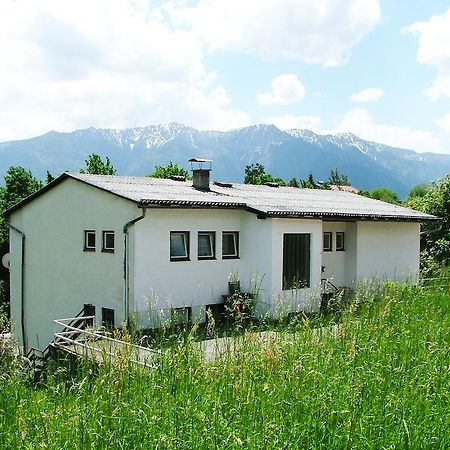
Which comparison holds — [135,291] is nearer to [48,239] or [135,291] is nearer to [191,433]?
[48,239]

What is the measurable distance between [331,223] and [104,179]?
8319 mm

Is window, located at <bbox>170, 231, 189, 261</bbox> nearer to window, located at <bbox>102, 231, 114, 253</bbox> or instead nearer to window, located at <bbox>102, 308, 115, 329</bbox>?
window, located at <bbox>102, 231, 114, 253</bbox>

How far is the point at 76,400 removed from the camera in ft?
15.4

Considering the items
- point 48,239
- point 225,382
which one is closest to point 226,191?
point 48,239

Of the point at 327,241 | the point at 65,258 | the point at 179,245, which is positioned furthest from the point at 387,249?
the point at 65,258

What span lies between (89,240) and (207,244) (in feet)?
11.4

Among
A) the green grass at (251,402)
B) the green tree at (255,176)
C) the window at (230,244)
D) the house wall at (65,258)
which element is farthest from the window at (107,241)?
the green tree at (255,176)

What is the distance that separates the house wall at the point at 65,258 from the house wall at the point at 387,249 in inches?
377

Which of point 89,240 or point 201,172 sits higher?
point 201,172

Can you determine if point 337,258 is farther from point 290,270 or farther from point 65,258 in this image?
point 65,258

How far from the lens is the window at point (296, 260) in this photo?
60.0 feet

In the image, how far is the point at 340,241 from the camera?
22562mm

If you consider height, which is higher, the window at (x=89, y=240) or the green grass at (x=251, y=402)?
the window at (x=89, y=240)

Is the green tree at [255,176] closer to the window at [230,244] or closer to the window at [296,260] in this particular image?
the window at [296,260]
